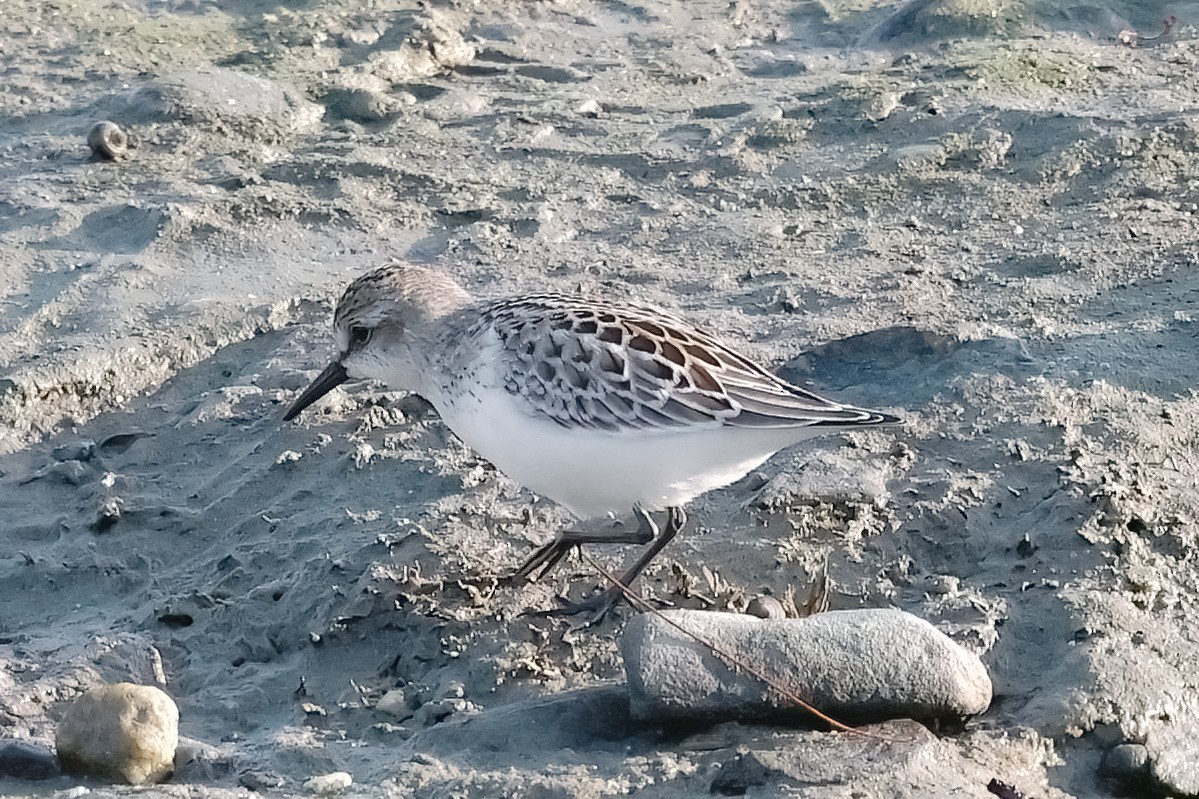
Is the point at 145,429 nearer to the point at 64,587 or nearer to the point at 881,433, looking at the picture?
the point at 64,587

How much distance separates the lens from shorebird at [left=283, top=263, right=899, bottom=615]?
451 centimetres

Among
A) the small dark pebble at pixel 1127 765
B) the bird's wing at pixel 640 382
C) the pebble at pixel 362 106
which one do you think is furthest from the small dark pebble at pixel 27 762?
the pebble at pixel 362 106

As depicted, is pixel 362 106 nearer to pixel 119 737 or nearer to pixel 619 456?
pixel 619 456

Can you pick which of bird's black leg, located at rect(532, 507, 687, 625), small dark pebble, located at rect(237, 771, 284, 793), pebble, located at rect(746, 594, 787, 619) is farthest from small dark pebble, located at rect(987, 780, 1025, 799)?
small dark pebble, located at rect(237, 771, 284, 793)

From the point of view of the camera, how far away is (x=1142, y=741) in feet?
13.0

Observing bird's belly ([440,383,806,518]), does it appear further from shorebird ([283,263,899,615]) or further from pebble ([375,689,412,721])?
pebble ([375,689,412,721])

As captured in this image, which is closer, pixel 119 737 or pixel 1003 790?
pixel 1003 790

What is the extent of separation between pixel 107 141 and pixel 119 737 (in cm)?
473

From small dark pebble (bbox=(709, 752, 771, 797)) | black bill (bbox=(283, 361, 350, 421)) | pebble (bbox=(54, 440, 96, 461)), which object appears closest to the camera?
small dark pebble (bbox=(709, 752, 771, 797))

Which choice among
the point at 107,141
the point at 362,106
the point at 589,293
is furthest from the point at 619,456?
the point at 362,106

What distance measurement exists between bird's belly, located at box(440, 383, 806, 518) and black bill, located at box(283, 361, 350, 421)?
3.12 feet

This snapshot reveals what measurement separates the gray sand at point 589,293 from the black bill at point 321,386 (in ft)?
0.90

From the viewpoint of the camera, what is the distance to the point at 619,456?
4551mm

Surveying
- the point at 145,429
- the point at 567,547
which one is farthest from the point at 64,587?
the point at 567,547
